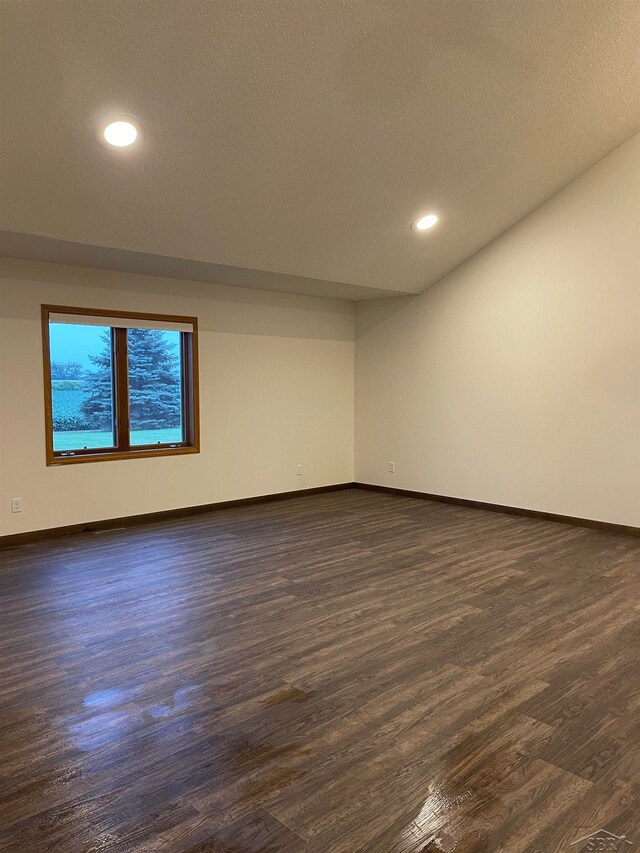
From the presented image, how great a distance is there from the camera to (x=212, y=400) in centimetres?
593

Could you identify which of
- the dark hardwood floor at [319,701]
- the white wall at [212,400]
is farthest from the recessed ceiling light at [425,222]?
the dark hardwood floor at [319,701]

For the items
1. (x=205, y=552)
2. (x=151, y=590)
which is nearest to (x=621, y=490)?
(x=205, y=552)

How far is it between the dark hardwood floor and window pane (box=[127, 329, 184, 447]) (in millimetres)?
1481

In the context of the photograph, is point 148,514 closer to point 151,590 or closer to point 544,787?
point 151,590

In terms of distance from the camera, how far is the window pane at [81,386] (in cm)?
503

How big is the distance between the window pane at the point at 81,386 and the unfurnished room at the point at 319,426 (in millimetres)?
26

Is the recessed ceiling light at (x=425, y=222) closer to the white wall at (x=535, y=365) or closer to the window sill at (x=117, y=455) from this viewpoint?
the white wall at (x=535, y=365)

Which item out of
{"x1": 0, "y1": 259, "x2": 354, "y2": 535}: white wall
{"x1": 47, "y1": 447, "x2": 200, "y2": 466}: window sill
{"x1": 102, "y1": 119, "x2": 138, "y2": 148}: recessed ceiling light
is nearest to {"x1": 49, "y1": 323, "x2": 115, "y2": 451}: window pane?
{"x1": 47, "y1": 447, "x2": 200, "y2": 466}: window sill

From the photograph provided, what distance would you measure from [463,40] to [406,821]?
12.2 ft

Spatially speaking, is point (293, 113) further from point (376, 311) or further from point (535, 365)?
point (376, 311)

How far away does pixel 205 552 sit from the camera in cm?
451

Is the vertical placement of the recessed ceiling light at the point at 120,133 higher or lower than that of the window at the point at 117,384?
higher

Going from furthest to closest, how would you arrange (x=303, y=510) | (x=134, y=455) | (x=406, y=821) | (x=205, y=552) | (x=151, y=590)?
1. (x=303, y=510)
2. (x=134, y=455)
3. (x=205, y=552)
4. (x=151, y=590)
5. (x=406, y=821)

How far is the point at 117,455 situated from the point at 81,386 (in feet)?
2.20
